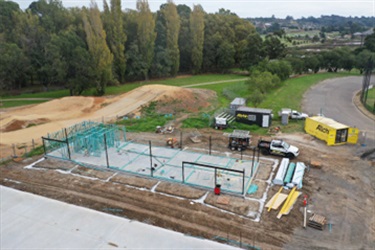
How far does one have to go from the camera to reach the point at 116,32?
59344mm

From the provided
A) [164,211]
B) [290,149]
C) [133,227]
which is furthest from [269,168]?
[133,227]

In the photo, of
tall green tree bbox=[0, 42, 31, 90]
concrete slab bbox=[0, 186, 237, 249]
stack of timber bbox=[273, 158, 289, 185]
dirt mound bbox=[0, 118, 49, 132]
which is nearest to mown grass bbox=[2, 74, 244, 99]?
tall green tree bbox=[0, 42, 31, 90]

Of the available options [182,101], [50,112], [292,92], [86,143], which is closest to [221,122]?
[182,101]

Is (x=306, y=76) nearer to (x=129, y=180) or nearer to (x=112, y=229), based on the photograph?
(x=129, y=180)

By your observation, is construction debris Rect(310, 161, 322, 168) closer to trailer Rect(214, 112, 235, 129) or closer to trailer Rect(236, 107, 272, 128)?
trailer Rect(236, 107, 272, 128)

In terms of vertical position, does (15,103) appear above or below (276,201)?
above

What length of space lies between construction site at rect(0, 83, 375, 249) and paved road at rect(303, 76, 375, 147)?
27.8 feet

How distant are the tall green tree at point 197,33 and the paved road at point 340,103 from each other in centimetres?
2917

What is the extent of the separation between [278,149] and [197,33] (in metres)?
53.6

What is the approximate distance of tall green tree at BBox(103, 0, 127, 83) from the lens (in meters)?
58.9

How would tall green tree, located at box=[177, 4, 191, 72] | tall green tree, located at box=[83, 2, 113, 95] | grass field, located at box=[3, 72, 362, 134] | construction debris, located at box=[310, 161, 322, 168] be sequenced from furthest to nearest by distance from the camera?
tall green tree, located at box=[177, 4, 191, 72] < tall green tree, located at box=[83, 2, 113, 95] < grass field, located at box=[3, 72, 362, 134] < construction debris, located at box=[310, 161, 322, 168]

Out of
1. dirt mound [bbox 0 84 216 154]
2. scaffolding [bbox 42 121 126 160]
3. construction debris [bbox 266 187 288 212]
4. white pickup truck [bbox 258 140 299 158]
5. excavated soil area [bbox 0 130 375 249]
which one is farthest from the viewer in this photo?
dirt mound [bbox 0 84 216 154]

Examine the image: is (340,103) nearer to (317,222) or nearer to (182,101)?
(182,101)

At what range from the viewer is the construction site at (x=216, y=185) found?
16719 mm
